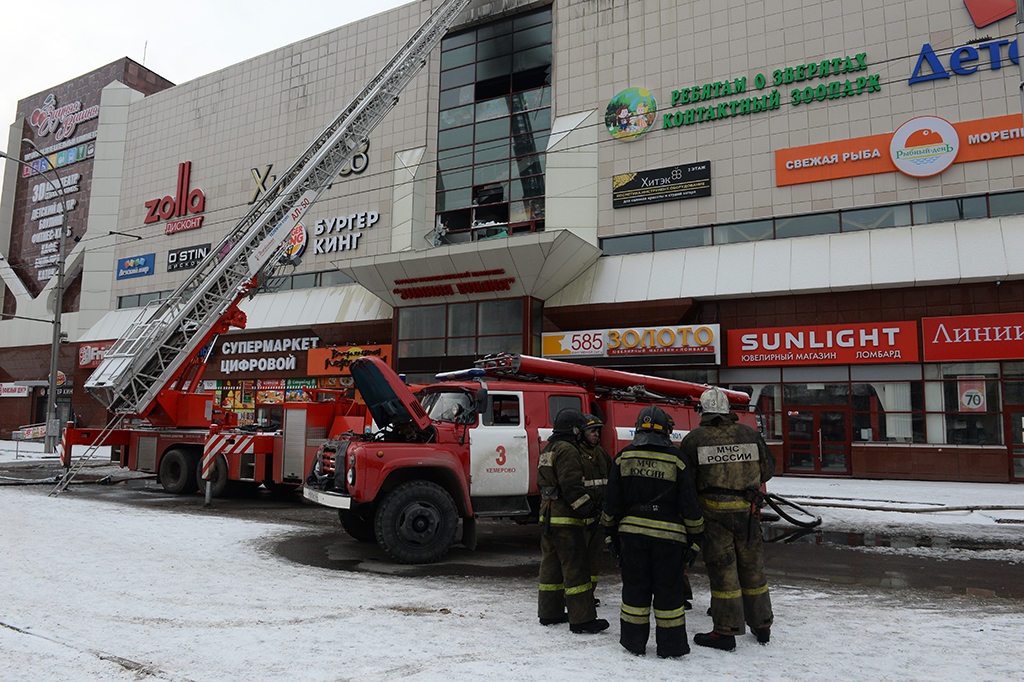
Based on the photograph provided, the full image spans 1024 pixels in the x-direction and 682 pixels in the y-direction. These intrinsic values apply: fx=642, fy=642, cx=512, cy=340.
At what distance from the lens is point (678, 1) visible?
24266mm

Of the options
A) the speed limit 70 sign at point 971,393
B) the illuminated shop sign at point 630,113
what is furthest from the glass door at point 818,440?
the illuminated shop sign at point 630,113

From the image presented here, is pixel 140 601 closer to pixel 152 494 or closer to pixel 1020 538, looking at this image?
pixel 152 494

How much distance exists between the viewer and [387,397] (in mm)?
7996

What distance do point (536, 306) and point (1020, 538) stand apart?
1652 centimetres

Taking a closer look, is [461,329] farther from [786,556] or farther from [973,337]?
[786,556]

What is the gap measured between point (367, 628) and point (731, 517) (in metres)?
3.02

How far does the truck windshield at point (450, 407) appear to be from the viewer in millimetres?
8336

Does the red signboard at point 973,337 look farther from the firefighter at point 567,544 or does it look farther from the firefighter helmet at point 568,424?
the firefighter at point 567,544

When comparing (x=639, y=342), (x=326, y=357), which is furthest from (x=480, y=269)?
(x=326, y=357)

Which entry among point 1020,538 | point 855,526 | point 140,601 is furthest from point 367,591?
point 1020,538

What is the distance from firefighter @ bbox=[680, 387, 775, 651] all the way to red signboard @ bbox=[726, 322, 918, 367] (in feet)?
54.9

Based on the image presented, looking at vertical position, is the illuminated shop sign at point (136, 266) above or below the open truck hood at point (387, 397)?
above

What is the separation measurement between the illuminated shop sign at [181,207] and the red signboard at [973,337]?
109ft

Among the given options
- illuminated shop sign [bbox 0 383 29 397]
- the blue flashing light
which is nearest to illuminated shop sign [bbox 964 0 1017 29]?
the blue flashing light
